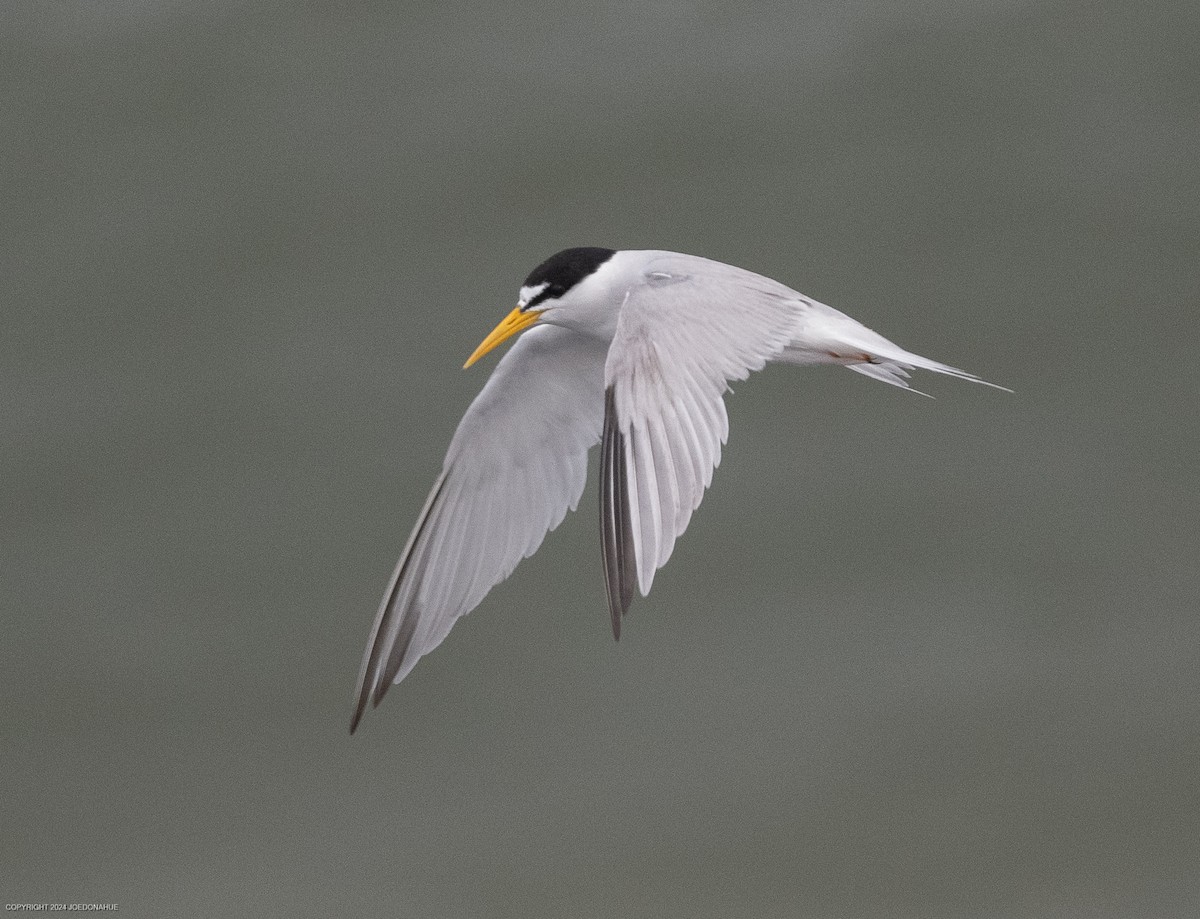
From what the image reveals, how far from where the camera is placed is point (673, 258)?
3.69 metres

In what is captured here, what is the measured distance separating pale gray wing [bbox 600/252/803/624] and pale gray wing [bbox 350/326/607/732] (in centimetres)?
54

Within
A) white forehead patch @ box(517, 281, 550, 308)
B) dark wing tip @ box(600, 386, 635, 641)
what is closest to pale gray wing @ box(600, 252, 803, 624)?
dark wing tip @ box(600, 386, 635, 641)

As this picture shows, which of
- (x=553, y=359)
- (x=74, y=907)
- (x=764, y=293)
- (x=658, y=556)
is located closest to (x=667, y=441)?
(x=658, y=556)

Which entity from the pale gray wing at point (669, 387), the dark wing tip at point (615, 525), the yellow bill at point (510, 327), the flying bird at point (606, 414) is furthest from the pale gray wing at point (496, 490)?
the dark wing tip at point (615, 525)

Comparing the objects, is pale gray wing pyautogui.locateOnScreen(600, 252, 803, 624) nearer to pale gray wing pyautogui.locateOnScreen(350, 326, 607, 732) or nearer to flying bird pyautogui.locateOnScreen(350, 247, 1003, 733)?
flying bird pyautogui.locateOnScreen(350, 247, 1003, 733)

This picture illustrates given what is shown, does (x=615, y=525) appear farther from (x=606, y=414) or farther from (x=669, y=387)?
(x=669, y=387)

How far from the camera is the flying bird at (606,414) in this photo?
2969 millimetres

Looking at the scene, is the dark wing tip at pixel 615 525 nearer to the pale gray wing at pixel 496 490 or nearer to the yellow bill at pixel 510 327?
the yellow bill at pixel 510 327

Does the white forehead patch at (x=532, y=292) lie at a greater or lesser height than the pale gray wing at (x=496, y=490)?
greater

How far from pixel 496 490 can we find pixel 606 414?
1100 mm

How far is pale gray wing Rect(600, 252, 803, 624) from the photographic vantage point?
9.44 ft

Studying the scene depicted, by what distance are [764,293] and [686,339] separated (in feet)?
1.16

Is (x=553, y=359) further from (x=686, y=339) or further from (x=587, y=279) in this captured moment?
Result: (x=686, y=339)

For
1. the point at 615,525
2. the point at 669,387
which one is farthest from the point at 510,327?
the point at 615,525
